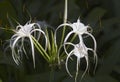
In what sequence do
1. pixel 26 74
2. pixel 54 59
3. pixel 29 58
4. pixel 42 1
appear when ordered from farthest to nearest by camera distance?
pixel 42 1 → pixel 29 58 → pixel 26 74 → pixel 54 59

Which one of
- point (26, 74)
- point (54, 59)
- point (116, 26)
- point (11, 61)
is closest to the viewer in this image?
point (54, 59)

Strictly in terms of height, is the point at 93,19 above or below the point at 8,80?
above

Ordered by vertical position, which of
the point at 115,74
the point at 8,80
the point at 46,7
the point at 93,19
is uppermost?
the point at 46,7

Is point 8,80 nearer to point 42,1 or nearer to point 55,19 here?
point 55,19

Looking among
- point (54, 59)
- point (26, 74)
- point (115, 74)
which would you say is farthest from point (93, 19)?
point (54, 59)

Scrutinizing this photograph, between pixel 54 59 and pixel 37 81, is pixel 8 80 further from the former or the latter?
pixel 54 59

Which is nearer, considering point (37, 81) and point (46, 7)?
point (37, 81)
